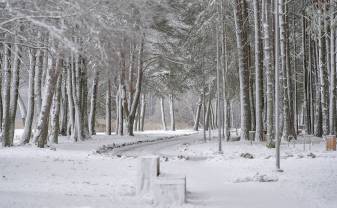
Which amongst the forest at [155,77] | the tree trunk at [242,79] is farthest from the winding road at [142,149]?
the tree trunk at [242,79]

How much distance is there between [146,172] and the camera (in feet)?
34.2

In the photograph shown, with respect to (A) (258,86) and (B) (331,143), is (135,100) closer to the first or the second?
(A) (258,86)

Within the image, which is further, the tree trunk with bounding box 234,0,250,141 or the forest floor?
the tree trunk with bounding box 234,0,250,141

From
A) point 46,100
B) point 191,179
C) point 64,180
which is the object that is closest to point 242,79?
point 46,100

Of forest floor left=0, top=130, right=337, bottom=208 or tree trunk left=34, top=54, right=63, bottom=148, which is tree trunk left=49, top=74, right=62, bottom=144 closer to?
tree trunk left=34, top=54, right=63, bottom=148

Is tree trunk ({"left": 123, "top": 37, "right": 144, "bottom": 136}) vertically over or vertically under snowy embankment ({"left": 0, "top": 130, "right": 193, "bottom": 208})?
over

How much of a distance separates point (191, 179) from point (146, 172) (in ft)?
8.96

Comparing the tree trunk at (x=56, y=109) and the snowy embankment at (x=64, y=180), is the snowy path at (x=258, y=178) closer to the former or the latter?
the snowy embankment at (x=64, y=180)

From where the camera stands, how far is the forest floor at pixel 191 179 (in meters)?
9.28

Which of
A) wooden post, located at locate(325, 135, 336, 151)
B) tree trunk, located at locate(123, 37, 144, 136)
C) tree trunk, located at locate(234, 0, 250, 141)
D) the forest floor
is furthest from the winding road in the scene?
tree trunk, located at locate(123, 37, 144, 136)

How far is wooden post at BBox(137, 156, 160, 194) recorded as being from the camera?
406 inches

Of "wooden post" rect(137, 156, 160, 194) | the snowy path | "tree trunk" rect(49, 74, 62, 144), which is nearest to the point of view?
the snowy path

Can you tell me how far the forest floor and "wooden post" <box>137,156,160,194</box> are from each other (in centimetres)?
28

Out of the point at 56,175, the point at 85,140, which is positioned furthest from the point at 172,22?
the point at 56,175
